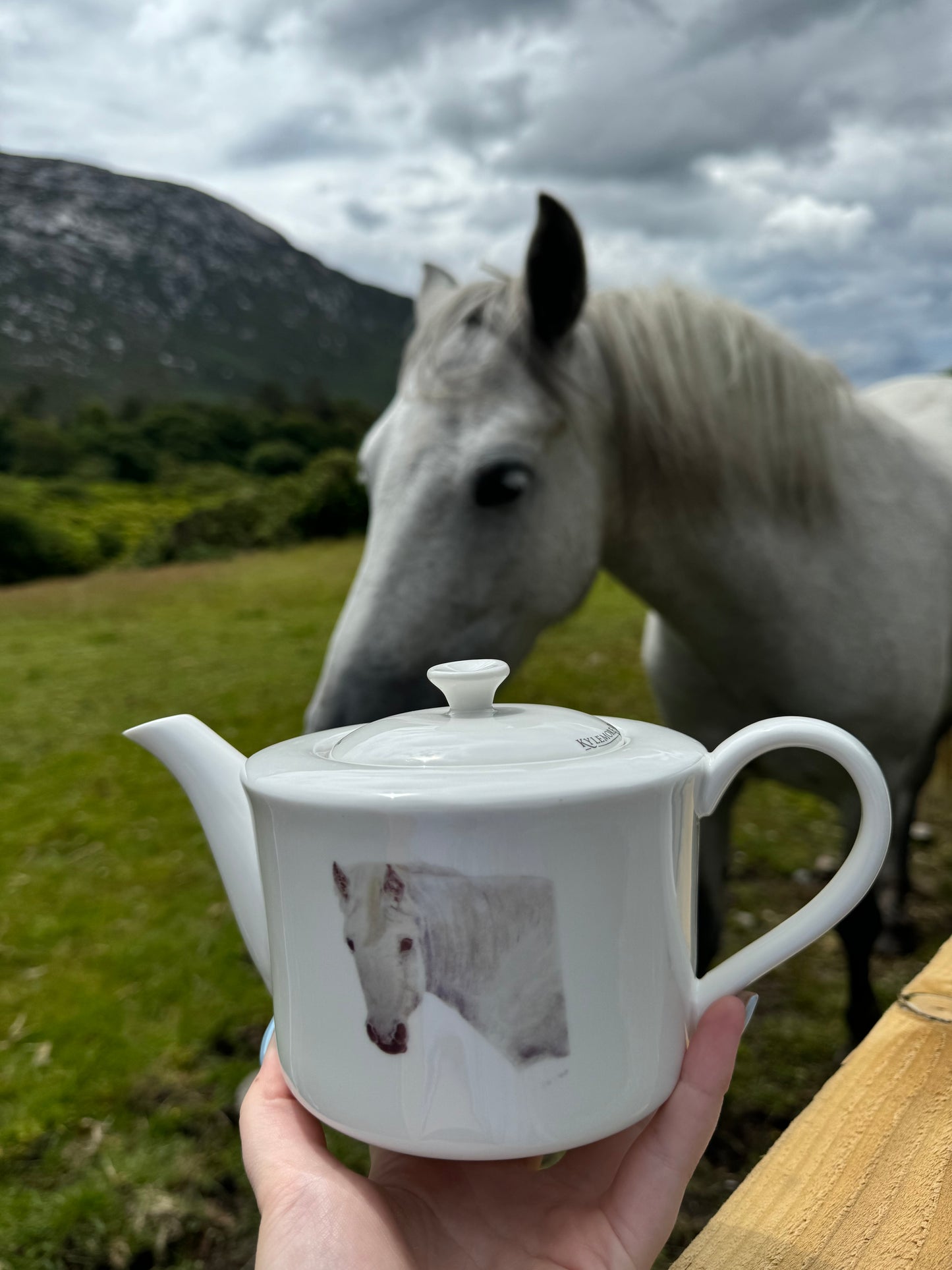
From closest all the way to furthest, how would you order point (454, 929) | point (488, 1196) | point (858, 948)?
point (454, 929), point (488, 1196), point (858, 948)

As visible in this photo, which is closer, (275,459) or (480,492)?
(480,492)

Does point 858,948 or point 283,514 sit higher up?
point 283,514

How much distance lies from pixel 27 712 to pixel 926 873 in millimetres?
3109

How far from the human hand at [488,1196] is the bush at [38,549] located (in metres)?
4.54

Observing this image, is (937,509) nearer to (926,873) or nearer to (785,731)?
(785,731)

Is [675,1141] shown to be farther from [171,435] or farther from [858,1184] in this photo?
[171,435]

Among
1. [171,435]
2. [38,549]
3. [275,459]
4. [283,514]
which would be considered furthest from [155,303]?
[38,549]

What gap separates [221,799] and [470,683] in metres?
0.16

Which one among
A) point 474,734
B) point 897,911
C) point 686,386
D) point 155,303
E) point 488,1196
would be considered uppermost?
point 155,303

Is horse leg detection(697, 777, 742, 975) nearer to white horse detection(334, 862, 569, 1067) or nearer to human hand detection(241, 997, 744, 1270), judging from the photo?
human hand detection(241, 997, 744, 1270)

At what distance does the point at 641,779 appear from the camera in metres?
0.29

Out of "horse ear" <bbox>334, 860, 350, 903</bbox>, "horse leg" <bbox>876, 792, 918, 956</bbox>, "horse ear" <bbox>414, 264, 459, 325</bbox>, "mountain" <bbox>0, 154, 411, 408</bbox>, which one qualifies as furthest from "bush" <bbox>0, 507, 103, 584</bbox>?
"horse ear" <bbox>334, 860, 350, 903</bbox>

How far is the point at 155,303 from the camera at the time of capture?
608cm

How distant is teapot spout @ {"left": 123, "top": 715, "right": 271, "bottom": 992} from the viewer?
40 centimetres
